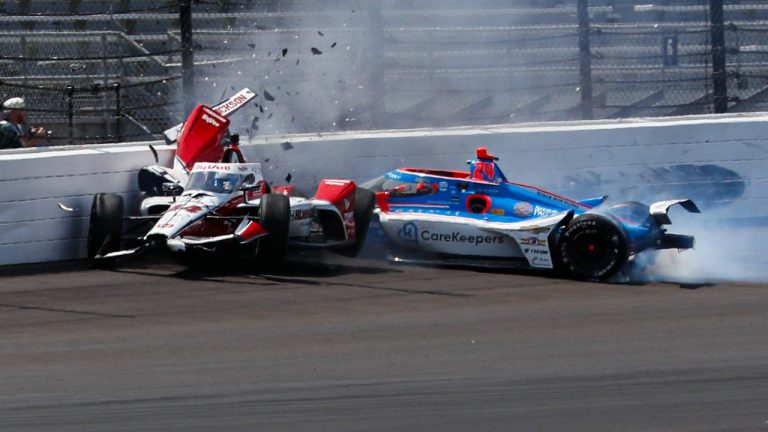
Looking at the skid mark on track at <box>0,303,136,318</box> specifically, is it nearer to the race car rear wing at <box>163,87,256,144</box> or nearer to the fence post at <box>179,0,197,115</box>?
the race car rear wing at <box>163,87,256,144</box>

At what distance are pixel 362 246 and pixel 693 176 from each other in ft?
11.7

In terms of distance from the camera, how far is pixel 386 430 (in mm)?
5441

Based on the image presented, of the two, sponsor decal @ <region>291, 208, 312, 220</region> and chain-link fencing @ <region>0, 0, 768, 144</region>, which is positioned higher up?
chain-link fencing @ <region>0, 0, 768, 144</region>

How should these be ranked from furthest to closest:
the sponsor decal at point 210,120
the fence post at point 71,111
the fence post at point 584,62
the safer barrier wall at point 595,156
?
the fence post at point 584,62
the fence post at point 71,111
the safer barrier wall at point 595,156
the sponsor decal at point 210,120

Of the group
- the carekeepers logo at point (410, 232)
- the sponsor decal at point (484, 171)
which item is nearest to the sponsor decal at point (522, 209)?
the sponsor decal at point (484, 171)

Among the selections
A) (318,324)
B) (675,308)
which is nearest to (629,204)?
(675,308)

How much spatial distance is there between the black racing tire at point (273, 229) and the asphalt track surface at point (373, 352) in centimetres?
23

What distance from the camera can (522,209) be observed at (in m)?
9.96

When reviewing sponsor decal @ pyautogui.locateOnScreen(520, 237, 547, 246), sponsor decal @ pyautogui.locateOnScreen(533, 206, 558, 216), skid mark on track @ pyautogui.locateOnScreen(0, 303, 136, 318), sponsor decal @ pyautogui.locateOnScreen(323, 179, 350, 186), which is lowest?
skid mark on track @ pyautogui.locateOnScreen(0, 303, 136, 318)

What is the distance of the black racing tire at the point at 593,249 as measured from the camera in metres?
9.30

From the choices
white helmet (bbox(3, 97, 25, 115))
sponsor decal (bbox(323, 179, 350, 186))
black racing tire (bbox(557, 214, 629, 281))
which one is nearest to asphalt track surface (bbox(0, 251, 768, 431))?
black racing tire (bbox(557, 214, 629, 281))

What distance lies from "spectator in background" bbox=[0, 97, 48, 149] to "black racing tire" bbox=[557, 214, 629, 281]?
5.15 meters

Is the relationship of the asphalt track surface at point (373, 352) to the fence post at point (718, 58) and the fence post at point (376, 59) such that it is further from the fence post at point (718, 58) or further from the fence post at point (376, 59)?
the fence post at point (718, 58)

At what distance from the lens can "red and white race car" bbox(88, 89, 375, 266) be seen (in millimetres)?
9539
